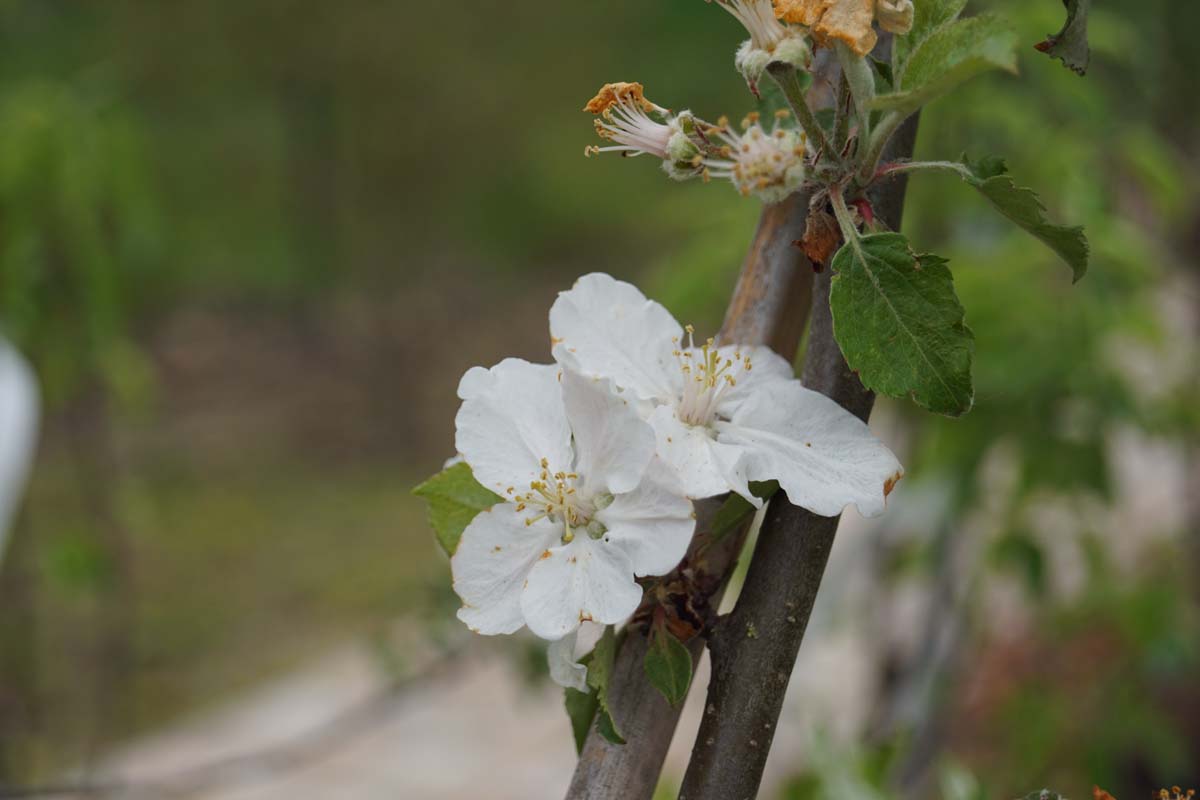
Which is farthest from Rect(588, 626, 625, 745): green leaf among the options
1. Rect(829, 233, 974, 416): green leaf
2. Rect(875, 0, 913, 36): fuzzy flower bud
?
Rect(875, 0, 913, 36): fuzzy flower bud

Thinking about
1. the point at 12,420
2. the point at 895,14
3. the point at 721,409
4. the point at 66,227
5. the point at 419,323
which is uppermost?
the point at 419,323

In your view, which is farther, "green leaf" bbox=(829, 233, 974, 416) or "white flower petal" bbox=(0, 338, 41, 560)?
"white flower petal" bbox=(0, 338, 41, 560)

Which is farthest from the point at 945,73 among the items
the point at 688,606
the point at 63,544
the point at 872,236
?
the point at 63,544

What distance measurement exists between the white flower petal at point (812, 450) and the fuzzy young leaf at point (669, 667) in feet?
0.23

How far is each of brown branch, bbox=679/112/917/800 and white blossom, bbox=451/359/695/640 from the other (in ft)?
0.17

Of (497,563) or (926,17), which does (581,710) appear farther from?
(926,17)

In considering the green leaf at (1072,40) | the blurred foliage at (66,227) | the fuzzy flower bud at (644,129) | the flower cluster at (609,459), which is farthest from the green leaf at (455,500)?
the blurred foliage at (66,227)

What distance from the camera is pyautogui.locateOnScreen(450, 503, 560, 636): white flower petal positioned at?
0.42m

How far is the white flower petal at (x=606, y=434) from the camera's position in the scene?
0.41 meters

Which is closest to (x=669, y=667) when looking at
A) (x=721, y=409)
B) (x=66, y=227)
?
(x=721, y=409)

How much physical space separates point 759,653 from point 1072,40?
0.81 ft

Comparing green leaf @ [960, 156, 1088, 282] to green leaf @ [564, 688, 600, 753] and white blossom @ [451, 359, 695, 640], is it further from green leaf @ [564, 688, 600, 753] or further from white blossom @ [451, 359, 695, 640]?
green leaf @ [564, 688, 600, 753]

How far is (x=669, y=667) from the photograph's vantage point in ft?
1.40

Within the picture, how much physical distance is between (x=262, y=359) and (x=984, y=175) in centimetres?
586
